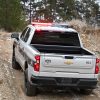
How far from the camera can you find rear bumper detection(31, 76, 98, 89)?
947 cm

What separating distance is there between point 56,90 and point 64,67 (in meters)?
1.56

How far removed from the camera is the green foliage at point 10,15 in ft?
131

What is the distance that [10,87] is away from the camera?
10641 millimetres

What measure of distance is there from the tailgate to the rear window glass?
189cm

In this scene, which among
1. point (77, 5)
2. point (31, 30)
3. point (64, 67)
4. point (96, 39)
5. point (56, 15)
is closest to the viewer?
point (64, 67)

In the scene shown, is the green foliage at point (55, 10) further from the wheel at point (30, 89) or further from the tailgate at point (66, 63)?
the tailgate at point (66, 63)

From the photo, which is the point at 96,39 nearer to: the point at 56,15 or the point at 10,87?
the point at 10,87

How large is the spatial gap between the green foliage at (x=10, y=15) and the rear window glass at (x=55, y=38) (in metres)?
28.8

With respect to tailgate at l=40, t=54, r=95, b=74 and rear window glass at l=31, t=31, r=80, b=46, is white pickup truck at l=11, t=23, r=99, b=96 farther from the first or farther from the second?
rear window glass at l=31, t=31, r=80, b=46

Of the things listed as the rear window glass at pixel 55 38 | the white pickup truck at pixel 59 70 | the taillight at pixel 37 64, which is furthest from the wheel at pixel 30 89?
the rear window glass at pixel 55 38

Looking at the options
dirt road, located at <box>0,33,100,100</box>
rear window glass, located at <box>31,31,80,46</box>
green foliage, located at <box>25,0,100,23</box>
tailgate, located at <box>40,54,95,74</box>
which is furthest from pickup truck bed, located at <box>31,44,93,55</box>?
green foliage, located at <box>25,0,100,23</box>

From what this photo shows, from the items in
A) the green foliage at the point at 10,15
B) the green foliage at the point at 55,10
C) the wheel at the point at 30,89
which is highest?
the wheel at the point at 30,89

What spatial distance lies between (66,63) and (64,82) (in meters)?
0.51

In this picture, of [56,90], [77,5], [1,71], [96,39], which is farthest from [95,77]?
[77,5]
